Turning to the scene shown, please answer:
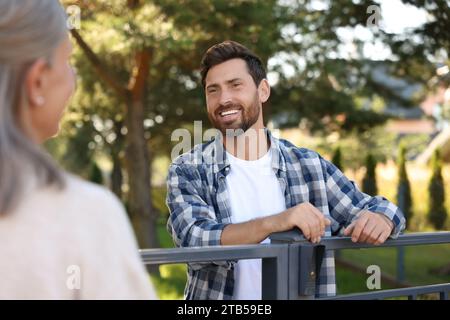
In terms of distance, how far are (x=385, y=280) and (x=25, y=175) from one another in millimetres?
11048

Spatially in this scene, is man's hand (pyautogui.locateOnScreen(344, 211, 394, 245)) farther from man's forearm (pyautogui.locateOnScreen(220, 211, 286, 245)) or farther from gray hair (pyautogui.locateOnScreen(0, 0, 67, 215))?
gray hair (pyautogui.locateOnScreen(0, 0, 67, 215))

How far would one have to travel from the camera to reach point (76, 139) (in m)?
24.9

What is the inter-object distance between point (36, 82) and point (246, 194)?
152cm

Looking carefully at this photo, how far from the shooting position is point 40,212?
92 cm

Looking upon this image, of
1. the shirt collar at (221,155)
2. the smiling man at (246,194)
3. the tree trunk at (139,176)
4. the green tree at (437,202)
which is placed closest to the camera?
the smiling man at (246,194)

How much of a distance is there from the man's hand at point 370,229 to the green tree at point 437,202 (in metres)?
14.7

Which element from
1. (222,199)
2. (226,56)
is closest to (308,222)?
(222,199)

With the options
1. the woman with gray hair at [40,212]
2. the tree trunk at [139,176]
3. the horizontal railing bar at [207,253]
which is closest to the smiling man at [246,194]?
the horizontal railing bar at [207,253]

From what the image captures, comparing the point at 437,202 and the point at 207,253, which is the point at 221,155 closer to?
the point at 207,253

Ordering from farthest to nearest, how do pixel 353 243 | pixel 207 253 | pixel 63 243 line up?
pixel 353 243 < pixel 207 253 < pixel 63 243

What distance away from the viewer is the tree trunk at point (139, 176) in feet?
37.4

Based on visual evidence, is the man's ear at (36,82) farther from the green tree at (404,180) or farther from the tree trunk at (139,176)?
the green tree at (404,180)

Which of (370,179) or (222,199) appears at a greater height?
(370,179)

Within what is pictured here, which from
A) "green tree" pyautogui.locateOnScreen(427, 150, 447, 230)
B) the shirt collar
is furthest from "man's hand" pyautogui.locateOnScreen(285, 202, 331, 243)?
"green tree" pyautogui.locateOnScreen(427, 150, 447, 230)
